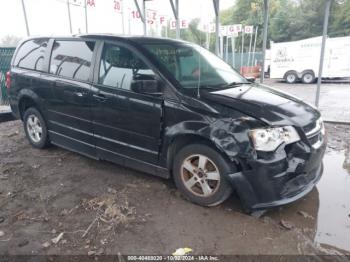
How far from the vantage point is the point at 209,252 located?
102 inches

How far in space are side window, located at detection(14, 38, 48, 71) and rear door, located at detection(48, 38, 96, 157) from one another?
0.97 feet

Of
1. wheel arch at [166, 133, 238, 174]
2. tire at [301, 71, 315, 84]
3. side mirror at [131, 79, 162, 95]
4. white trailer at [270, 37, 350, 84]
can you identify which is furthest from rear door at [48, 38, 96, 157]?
tire at [301, 71, 315, 84]

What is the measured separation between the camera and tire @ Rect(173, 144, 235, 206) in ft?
9.92

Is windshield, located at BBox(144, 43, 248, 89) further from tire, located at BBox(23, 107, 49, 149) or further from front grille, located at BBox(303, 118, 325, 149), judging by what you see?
tire, located at BBox(23, 107, 49, 149)

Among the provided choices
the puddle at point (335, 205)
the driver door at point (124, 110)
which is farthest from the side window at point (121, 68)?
the puddle at point (335, 205)

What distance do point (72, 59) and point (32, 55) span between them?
3.60 feet

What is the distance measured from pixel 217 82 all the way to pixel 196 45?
0.97 meters

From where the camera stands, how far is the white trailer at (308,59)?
17172mm

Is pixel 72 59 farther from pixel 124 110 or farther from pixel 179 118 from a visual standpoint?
pixel 179 118

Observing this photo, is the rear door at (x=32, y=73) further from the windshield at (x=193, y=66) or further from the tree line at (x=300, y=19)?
the tree line at (x=300, y=19)

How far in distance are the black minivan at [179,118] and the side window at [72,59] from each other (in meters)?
0.01

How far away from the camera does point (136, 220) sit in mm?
3061

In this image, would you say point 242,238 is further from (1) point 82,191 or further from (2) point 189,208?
(1) point 82,191

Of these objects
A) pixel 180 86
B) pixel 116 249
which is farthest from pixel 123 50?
pixel 116 249
